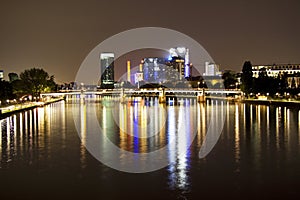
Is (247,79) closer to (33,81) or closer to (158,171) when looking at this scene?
(33,81)

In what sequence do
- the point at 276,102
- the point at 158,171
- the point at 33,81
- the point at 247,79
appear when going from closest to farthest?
the point at 158,171, the point at 276,102, the point at 247,79, the point at 33,81

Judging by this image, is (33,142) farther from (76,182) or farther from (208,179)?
(208,179)

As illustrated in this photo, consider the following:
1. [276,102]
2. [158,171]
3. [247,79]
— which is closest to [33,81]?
[247,79]

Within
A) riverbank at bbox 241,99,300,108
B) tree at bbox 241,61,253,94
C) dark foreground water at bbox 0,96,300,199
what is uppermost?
tree at bbox 241,61,253,94

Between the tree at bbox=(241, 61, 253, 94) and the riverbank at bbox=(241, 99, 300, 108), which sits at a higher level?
the tree at bbox=(241, 61, 253, 94)

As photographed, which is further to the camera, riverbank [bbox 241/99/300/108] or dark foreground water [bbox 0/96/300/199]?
riverbank [bbox 241/99/300/108]

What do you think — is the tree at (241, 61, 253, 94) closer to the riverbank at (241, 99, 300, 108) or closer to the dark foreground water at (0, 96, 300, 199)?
the riverbank at (241, 99, 300, 108)

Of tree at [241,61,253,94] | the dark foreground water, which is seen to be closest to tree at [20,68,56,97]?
tree at [241,61,253,94]

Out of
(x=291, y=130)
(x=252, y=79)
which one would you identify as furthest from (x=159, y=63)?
(x=291, y=130)

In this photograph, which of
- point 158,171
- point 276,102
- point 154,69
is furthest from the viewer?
point 154,69

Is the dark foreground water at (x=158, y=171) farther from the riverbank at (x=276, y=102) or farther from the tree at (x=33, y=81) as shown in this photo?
the tree at (x=33, y=81)

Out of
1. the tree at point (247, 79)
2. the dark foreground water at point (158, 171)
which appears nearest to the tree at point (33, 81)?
the tree at point (247, 79)

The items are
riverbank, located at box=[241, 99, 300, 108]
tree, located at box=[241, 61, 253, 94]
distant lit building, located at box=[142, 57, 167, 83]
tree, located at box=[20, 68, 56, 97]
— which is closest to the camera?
riverbank, located at box=[241, 99, 300, 108]

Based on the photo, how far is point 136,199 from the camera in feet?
→ 21.1
